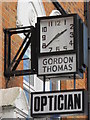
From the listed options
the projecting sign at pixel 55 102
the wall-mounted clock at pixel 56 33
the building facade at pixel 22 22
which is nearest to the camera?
the projecting sign at pixel 55 102

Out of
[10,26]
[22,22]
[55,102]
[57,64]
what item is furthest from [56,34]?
[22,22]

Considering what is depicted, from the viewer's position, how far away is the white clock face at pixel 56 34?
10.1 meters

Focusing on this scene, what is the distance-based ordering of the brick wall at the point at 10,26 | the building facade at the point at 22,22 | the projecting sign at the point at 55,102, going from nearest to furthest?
the projecting sign at the point at 55,102 → the brick wall at the point at 10,26 → the building facade at the point at 22,22

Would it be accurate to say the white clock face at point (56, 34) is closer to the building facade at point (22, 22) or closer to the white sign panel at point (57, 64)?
the white sign panel at point (57, 64)

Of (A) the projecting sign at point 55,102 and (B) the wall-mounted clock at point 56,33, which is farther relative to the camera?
(B) the wall-mounted clock at point 56,33

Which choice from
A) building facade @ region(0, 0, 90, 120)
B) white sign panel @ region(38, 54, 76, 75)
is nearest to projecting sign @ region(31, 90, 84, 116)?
white sign panel @ region(38, 54, 76, 75)

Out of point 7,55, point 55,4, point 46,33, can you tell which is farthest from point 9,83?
point 55,4

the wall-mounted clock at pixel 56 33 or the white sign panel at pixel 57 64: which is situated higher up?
the wall-mounted clock at pixel 56 33

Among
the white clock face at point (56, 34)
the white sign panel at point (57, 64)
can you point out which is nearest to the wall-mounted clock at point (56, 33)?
the white clock face at point (56, 34)

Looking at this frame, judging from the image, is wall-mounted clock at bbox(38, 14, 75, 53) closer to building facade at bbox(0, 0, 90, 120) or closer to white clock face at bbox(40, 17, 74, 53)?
white clock face at bbox(40, 17, 74, 53)

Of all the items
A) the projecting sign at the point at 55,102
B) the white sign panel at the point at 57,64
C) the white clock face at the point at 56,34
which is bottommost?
the projecting sign at the point at 55,102

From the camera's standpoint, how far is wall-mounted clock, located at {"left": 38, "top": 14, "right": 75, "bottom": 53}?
10.1 m

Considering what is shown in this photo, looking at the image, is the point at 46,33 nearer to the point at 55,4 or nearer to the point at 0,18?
A: the point at 0,18

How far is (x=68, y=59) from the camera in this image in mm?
9953
